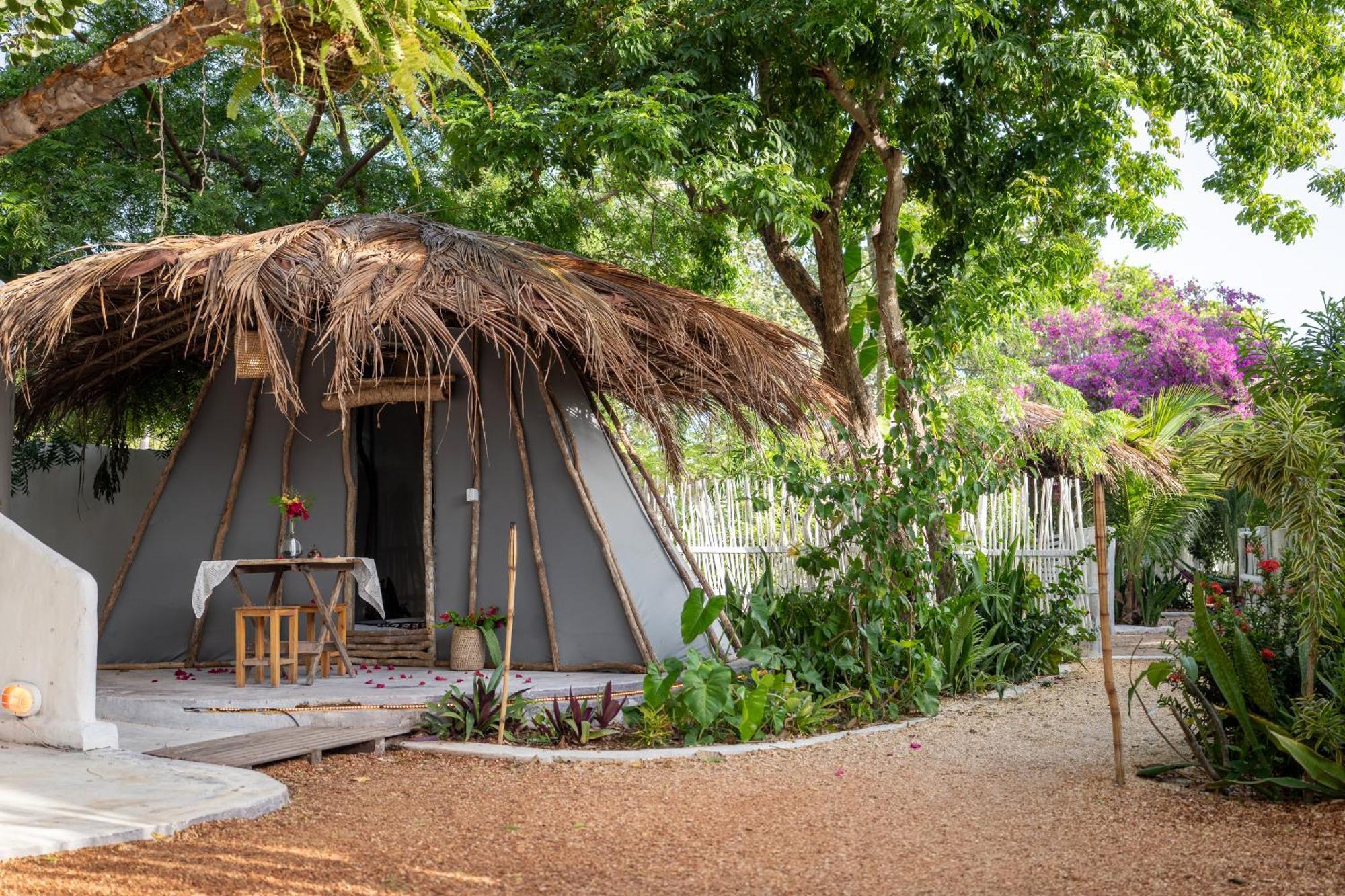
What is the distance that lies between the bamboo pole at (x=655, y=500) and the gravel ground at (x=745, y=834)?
1.62 m

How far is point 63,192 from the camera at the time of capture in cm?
884

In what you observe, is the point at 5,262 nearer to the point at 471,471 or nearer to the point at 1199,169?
the point at 471,471

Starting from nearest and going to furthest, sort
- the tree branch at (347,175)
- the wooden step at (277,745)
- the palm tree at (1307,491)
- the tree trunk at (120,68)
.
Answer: the tree trunk at (120,68), the palm tree at (1307,491), the wooden step at (277,745), the tree branch at (347,175)

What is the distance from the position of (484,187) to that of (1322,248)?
18895 mm

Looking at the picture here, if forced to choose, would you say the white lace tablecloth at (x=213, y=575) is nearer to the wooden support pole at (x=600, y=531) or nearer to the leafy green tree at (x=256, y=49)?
the wooden support pole at (x=600, y=531)

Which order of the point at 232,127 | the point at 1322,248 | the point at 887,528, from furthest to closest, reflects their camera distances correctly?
the point at 1322,248, the point at 232,127, the point at 887,528

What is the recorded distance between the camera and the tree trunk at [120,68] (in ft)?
8.78

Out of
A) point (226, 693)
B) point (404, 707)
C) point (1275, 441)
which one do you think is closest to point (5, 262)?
point (226, 693)

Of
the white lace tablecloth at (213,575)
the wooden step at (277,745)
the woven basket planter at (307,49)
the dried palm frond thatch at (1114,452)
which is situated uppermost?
the woven basket planter at (307,49)

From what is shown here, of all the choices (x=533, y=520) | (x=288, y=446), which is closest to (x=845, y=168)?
(x=533, y=520)

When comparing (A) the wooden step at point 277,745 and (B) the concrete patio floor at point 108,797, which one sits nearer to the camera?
(B) the concrete patio floor at point 108,797

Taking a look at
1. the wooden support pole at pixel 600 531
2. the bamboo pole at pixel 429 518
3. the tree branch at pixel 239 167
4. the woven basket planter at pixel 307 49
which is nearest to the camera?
the woven basket planter at pixel 307 49

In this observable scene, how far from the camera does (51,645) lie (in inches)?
187

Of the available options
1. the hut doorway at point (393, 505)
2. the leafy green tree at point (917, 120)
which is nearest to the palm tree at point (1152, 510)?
the leafy green tree at point (917, 120)
